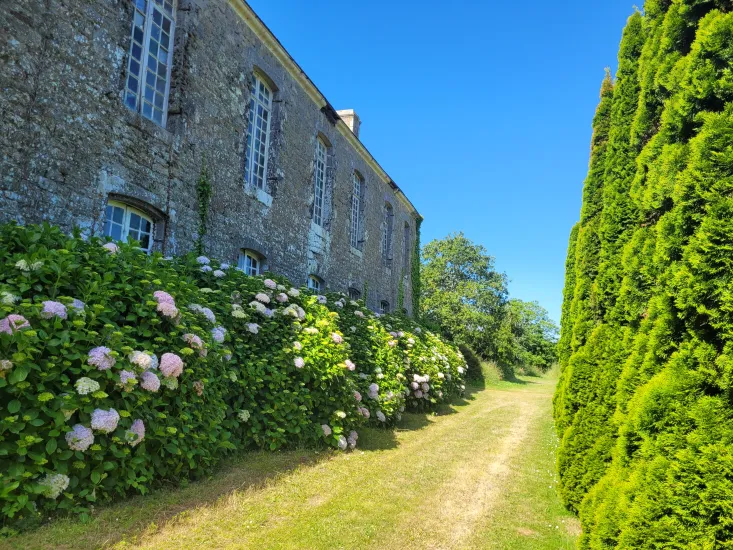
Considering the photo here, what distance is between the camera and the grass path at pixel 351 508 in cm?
329

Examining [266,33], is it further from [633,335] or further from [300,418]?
[633,335]

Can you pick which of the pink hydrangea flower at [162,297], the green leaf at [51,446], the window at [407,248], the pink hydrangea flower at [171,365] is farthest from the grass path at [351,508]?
the window at [407,248]

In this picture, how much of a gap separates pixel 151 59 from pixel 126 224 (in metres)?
2.60

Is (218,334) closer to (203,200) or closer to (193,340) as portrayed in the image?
(193,340)

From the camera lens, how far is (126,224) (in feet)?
21.5

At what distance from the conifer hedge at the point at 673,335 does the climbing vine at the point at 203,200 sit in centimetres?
607

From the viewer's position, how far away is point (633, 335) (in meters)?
3.77

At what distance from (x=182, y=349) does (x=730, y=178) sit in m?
4.11

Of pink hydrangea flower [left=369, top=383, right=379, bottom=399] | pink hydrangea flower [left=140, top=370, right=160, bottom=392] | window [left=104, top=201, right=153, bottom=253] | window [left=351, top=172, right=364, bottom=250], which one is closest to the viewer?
pink hydrangea flower [left=140, top=370, right=160, bottom=392]

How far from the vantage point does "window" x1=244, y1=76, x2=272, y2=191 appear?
31.6 ft

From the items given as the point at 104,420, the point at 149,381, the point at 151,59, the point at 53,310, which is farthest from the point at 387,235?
the point at 104,420

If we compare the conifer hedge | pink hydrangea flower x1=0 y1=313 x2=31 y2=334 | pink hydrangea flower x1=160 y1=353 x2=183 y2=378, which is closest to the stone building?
pink hydrangea flower x1=0 y1=313 x2=31 y2=334

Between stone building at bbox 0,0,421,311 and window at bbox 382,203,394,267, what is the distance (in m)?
5.35

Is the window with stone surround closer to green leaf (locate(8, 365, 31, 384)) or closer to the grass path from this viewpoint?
the grass path
